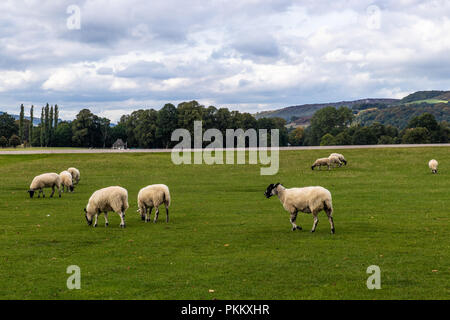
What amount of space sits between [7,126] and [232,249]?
178669mm

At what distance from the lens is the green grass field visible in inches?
467

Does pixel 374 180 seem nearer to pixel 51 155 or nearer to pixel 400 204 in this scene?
pixel 400 204

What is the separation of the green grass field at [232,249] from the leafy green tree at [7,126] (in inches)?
5951

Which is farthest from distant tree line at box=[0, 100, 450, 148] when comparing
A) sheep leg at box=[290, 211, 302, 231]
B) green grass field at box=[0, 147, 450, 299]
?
sheep leg at box=[290, 211, 302, 231]

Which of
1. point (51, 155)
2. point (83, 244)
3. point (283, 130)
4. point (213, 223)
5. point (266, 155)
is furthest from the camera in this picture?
point (283, 130)

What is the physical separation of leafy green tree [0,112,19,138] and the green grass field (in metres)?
151

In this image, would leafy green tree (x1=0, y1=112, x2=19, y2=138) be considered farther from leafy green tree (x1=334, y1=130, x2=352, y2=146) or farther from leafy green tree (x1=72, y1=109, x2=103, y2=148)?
leafy green tree (x1=334, y1=130, x2=352, y2=146)

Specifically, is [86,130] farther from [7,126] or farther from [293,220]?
[293,220]

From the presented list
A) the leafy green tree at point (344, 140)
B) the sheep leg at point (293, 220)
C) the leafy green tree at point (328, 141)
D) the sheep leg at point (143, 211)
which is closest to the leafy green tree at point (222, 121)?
the leafy green tree at point (344, 140)

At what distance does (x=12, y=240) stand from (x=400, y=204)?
21760 mm

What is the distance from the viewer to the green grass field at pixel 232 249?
11.9 meters

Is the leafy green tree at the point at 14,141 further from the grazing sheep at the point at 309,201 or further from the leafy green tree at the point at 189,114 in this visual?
the grazing sheep at the point at 309,201

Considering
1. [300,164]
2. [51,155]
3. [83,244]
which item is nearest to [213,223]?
[83,244]
